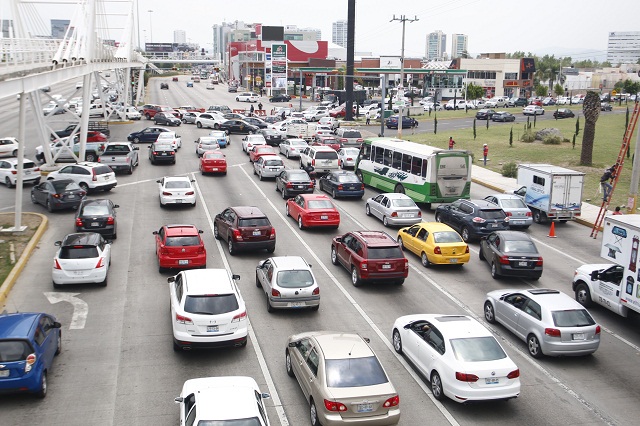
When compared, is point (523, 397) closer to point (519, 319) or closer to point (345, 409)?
point (519, 319)

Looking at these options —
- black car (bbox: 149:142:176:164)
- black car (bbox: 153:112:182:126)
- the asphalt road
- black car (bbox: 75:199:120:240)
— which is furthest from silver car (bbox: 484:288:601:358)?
black car (bbox: 153:112:182:126)

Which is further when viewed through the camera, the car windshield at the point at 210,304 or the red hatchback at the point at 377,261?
the red hatchback at the point at 377,261

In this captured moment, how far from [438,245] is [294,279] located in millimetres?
6497

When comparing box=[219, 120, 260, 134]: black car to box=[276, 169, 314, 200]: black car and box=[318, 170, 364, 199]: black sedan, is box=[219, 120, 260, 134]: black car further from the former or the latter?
box=[276, 169, 314, 200]: black car

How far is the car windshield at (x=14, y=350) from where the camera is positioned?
479 inches

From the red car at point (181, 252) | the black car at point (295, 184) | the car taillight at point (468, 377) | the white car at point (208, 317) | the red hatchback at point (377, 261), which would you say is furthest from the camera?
the black car at point (295, 184)

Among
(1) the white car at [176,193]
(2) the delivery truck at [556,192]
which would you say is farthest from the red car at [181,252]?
(2) the delivery truck at [556,192]

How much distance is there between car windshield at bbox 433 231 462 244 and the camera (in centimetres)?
2220

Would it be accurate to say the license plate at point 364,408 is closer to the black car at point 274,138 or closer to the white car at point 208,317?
the white car at point 208,317

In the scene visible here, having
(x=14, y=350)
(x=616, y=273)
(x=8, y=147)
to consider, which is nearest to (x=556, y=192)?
(x=616, y=273)

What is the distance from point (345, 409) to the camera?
11.0m

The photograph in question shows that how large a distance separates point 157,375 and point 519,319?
8762mm

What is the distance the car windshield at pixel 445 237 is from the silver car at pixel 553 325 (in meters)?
5.94

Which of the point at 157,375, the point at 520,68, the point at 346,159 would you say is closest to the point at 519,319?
the point at 157,375
